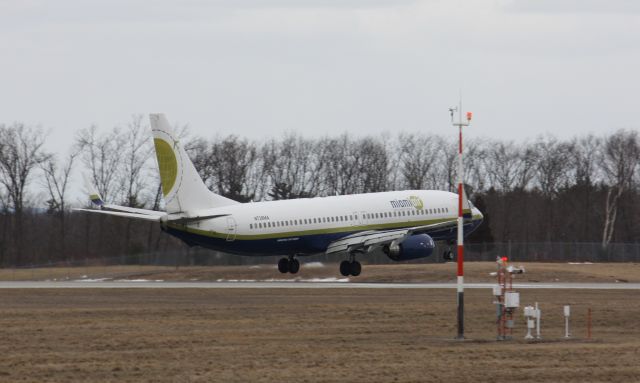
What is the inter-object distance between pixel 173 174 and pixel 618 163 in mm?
86495

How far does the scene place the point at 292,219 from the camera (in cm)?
6309

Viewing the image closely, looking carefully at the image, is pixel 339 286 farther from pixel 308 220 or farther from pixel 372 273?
pixel 372 273

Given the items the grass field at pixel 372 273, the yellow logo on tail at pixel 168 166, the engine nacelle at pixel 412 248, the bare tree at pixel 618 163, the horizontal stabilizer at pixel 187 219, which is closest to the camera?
the horizontal stabilizer at pixel 187 219

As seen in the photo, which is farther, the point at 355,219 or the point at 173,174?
the point at 355,219

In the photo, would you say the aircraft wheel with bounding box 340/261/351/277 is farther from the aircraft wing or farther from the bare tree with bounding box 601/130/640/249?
the bare tree with bounding box 601/130/640/249

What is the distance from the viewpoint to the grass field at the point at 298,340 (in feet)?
88.2

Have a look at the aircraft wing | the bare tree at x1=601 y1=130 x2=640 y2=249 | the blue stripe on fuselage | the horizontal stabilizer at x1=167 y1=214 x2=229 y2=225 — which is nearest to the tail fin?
the horizontal stabilizer at x1=167 y1=214 x2=229 y2=225

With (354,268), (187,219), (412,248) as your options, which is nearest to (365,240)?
(354,268)

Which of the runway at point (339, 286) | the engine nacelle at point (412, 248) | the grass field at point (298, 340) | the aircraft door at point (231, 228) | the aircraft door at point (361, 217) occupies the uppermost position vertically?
the aircraft door at point (361, 217)

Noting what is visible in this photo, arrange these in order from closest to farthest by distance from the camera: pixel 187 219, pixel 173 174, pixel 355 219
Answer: pixel 187 219 < pixel 173 174 < pixel 355 219

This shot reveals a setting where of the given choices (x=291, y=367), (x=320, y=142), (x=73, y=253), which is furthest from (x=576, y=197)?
(x=291, y=367)

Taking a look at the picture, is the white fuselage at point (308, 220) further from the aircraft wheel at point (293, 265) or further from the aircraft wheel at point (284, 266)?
the aircraft wheel at point (284, 266)

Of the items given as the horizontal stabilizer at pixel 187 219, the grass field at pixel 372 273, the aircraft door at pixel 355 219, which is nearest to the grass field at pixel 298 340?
the horizontal stabilizer at pixel 187 219

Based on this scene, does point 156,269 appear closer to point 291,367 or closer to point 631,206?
point 291,367
